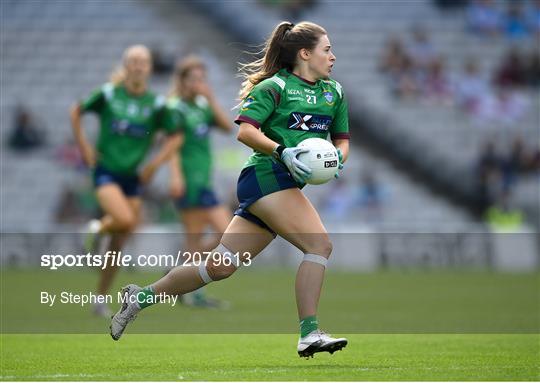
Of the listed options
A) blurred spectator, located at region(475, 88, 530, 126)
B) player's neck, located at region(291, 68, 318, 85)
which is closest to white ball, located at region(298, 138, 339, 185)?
player's neck, located at region(291, 68, 318, 85)

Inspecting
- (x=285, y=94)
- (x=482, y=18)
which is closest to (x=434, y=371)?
(x=285, y=94)

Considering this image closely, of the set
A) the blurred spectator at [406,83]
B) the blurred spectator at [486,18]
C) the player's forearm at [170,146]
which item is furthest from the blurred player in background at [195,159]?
the blurred spectator at [486,18]

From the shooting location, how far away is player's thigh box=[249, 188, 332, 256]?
25.3 ft

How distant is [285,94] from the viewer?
7.83 m

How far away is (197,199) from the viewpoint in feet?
47.4

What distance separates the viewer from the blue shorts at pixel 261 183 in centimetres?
780

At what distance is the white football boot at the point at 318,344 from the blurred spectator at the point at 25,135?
19.2 m

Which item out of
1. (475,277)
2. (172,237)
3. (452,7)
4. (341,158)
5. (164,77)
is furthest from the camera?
(452,7)

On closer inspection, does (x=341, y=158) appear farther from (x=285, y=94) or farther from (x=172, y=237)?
(x=172, y=237)

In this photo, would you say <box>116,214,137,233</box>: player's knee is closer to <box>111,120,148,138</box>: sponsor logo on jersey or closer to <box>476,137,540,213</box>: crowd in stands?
<box>111,120,148,138</box>: sponsor logo on jersey

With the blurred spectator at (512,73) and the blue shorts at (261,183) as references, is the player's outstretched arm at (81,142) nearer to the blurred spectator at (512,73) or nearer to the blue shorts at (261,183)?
the blue shorts at (261,183)

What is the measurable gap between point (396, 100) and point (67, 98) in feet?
25.0

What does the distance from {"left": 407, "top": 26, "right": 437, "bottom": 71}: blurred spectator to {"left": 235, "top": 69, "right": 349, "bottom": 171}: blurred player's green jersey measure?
1947 centimetres

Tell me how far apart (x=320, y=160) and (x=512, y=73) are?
66.7ft
